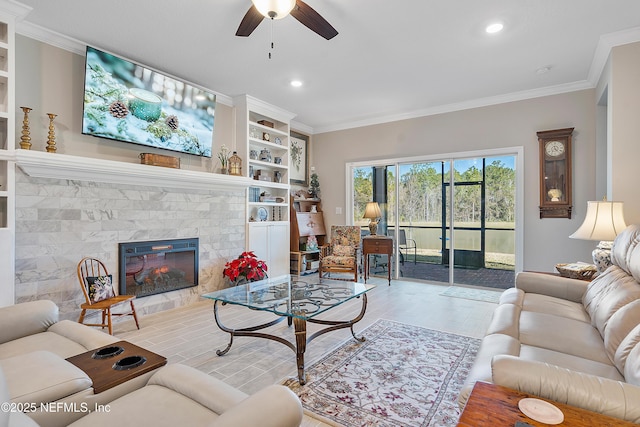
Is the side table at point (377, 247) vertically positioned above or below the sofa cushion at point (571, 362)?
above

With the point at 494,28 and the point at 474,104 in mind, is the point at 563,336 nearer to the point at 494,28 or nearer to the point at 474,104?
the point at 494,28

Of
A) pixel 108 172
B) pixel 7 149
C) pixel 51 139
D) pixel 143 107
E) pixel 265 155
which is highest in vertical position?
pixel 143 107

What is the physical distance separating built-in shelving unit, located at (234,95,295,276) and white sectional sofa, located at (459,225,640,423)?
3.50 metres

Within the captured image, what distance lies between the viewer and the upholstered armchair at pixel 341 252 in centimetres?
509

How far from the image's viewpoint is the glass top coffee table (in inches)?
90.6

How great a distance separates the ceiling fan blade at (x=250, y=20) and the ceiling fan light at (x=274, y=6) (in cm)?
25

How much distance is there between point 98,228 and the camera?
3365 mm

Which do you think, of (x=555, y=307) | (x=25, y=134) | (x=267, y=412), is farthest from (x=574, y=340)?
(x=25, y=134)

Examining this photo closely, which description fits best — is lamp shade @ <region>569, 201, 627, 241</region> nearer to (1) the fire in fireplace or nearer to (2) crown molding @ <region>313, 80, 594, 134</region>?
(2) crown molding @ <region>313, 80, 594, 134</region>

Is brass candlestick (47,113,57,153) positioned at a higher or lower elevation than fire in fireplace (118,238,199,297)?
higher

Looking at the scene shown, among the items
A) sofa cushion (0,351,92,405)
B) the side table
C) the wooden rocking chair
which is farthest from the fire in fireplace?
the side table

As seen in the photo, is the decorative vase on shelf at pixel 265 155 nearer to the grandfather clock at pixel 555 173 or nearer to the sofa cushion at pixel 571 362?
the grandfather clock at pixel 555 173

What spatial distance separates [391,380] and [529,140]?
4031mm

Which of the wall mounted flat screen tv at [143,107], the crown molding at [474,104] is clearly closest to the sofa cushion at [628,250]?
the crown molding at [474,104]
